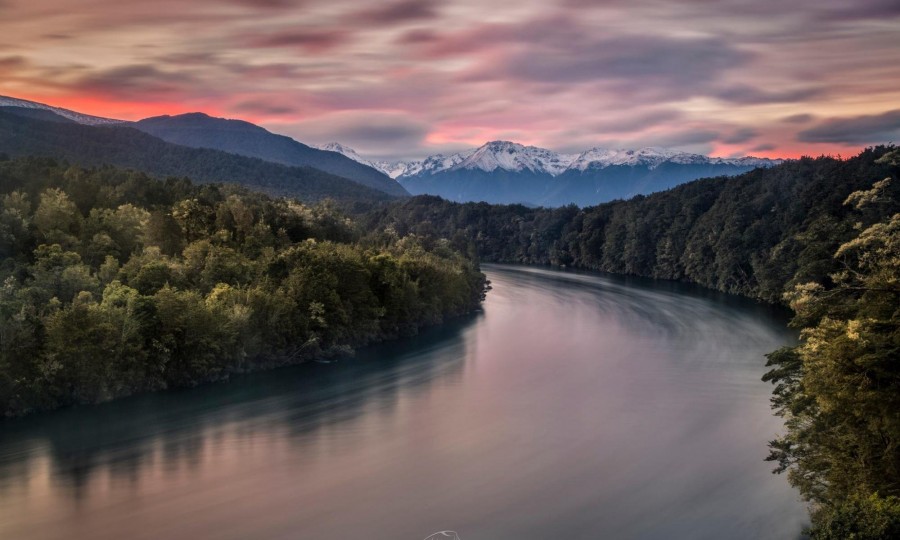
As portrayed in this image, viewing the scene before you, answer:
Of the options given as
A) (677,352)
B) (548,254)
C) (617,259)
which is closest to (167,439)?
(677,352)

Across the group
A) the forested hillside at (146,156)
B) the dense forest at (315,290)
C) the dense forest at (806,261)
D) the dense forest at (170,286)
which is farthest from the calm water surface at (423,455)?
the forested hillside at (146,156)

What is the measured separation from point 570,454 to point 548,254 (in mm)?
117810

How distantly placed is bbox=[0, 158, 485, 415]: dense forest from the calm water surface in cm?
206

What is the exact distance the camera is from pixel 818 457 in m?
20.8

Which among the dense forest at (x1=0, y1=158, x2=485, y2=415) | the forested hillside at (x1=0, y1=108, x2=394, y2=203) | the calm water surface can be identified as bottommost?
the calm water surface

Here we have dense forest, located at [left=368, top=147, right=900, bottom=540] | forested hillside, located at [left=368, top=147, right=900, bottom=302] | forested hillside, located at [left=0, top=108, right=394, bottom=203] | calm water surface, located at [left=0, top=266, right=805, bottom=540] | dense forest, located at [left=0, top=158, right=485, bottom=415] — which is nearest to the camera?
dense forest, located at [left=368, top=147, right=900, bottom=540]

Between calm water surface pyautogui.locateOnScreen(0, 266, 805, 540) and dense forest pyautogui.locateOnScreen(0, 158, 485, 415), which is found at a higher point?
dense forest pyautogui.locateOnScreen(0, 158, 485, 415)

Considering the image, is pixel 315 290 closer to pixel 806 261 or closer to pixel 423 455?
pixel 423 455

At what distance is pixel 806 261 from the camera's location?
6512 centimetres

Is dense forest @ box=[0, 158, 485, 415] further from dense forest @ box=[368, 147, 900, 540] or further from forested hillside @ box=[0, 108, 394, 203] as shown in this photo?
forested hillside @ box=[0, 108, 394, 203]

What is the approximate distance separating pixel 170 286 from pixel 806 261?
5605 centimetres

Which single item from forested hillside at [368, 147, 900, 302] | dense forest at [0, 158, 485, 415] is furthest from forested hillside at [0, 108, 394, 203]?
dense forest at [0, 158, 485, 415]

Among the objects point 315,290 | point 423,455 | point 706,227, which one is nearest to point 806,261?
point 706,227

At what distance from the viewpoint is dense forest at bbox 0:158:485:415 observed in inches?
1352
